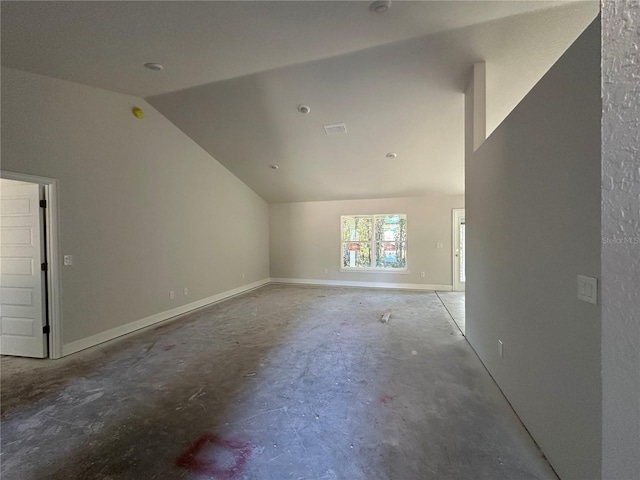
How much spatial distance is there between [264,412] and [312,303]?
3449mm

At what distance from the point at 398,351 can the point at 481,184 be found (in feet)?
6.38

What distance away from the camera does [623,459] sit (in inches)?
17.4

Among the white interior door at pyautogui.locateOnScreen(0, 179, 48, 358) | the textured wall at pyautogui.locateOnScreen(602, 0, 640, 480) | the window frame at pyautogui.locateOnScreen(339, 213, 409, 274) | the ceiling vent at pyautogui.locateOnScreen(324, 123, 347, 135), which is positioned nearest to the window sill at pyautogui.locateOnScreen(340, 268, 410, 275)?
the window frame at pyautogui.locateOnScreen(339, 213, 409, 274)

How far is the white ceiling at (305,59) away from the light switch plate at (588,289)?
2147 mm

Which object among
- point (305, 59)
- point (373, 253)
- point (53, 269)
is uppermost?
point (305, 59)

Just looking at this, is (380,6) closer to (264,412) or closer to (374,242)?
(264,412)

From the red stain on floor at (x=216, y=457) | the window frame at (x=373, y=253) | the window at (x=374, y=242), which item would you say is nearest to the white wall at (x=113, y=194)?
the red stain on floor at (x=216, y=457)

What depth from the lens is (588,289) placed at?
123cm

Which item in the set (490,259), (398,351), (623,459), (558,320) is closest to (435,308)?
(398,351)

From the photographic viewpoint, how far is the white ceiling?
2.17 m

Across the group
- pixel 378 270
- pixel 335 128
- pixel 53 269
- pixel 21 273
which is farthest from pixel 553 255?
pixel 378 270

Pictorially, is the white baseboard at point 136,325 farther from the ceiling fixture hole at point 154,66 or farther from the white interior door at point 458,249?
the white interior door at point 458,249

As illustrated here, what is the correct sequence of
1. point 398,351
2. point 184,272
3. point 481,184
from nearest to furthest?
1. point 481,184
2. point 398,351
3. point 184,272

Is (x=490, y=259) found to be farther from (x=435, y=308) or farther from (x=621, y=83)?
(x=435, y=308)
